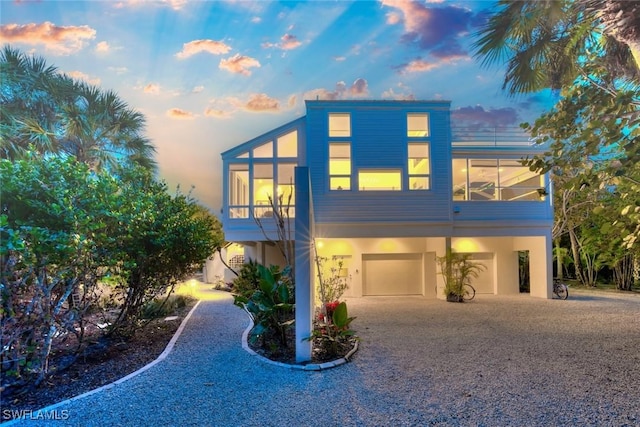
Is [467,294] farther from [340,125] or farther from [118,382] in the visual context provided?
[118,382]

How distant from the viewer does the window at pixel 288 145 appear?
11125mm

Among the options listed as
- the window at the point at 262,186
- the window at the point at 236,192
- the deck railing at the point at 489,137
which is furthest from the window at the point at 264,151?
the deck railing at the point at 489,137

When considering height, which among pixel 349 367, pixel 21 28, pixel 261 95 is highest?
pixel 261 95

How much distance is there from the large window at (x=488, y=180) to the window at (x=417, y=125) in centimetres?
163

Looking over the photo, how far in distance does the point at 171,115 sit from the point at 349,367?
404 inches

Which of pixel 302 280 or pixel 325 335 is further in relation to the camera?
pixel 325 335

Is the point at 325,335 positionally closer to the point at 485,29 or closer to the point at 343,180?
the point at 485,29

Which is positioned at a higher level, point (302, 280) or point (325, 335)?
point (302, 280)

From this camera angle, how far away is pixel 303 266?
4812 millimetres

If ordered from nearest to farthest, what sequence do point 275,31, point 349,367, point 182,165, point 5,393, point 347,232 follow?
point 5,393
point 349,367
point 275,31
point 347,232
point 182,165

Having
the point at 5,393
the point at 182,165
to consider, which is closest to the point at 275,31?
the point at 5,393

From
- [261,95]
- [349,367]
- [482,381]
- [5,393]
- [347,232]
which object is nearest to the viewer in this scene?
[5,393]

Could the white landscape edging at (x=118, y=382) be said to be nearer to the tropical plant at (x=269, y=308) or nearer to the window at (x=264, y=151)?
the tropical plant at (x=269, y=308)

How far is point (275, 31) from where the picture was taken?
5.65 m
